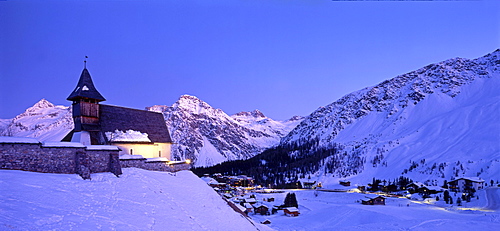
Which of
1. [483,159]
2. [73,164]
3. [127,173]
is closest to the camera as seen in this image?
[73,164]

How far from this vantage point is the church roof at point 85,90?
31.2 m

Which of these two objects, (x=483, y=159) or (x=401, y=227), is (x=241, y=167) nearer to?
(x=483, y=159)

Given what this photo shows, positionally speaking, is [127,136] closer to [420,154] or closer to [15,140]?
[15,140]

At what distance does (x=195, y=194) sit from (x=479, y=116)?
174m

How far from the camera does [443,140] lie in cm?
13800

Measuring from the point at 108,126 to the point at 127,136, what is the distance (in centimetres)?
221

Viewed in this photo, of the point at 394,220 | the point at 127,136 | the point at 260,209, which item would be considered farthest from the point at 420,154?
the point at 127,136

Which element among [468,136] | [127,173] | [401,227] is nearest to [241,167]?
[468,136]

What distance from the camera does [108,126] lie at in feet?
107

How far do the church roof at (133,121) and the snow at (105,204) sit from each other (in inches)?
441

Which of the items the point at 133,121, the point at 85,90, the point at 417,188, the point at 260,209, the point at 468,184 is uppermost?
the point at 85,90

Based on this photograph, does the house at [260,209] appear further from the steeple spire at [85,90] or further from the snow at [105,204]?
the steeple spire at [85,90]

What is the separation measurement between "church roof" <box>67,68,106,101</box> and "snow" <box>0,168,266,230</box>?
40.8 ft

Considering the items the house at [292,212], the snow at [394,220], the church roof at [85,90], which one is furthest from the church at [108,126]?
the house at [292,212]
